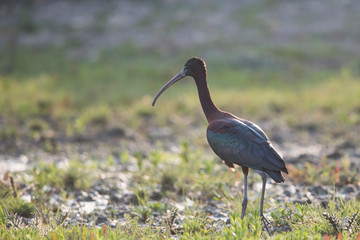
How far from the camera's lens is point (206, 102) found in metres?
4.77

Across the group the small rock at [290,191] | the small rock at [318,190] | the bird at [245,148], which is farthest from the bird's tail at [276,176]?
the small rock at [318,190]

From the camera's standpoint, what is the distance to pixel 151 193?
5.58m

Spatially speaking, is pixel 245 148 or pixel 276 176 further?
pixel 245 148

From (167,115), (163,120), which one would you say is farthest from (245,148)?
(167,115)

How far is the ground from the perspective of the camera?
4672 mm

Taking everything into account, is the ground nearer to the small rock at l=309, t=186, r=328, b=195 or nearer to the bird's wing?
the small rock at l=309, t=186, r=328, b=195

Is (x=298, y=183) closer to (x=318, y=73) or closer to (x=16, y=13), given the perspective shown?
(x=318, y=73)

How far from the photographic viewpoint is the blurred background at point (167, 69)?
9.30 metres

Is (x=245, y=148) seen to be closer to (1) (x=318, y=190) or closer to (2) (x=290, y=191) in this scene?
(2) (x=290, y=191)

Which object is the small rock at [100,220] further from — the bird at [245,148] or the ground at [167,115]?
the bird at [245,148]

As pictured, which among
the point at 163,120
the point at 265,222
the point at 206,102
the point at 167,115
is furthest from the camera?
the point at 167,115

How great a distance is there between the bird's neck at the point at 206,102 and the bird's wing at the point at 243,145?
0.21 meters

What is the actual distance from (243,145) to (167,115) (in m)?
6.11

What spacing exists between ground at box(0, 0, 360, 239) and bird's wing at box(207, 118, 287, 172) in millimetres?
454
